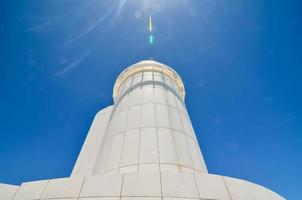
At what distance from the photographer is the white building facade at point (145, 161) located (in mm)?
6219

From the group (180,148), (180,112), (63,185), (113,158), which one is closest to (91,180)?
(63,185)

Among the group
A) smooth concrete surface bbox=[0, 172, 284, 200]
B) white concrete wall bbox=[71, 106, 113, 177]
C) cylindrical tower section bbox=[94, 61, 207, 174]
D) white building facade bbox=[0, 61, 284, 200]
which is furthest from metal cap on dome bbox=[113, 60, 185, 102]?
smooth concrete surface bbox=[0, 172, 284, 200]

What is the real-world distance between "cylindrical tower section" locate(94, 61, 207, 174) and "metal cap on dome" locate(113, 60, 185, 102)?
153 centimetres

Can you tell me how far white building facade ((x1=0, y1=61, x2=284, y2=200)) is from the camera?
20.4 ft

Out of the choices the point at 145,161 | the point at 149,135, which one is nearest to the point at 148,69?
the point at 149,135

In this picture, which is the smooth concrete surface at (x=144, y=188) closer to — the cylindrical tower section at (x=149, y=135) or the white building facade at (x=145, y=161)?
→ the white building facade at (x=145, y=161)

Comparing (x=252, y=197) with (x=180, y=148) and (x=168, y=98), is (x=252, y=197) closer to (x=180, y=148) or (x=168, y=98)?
(x=180, y=148)

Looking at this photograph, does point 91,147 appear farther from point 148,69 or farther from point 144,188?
point 144,188

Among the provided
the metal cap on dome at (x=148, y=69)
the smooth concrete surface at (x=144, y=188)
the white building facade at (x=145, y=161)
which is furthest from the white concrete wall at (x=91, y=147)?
the smooth concrete surface at (x=144, y=188)

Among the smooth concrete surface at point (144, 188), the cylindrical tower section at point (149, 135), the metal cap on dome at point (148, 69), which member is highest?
the metal cap on dome at point (148, 69)

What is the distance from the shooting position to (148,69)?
55.6ft

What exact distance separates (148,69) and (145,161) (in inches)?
384

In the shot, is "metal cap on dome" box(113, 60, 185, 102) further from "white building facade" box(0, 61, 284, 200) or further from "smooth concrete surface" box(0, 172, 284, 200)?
"smooth concrete surface" box(0, 172, 284, 200)

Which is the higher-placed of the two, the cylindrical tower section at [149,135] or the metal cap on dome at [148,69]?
the metal cap on dome at [148,69]
